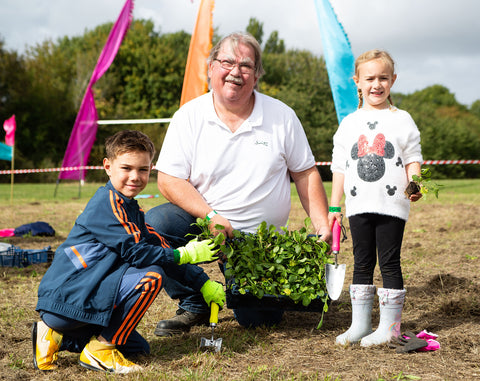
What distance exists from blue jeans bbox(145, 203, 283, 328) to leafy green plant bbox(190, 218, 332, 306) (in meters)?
0.30

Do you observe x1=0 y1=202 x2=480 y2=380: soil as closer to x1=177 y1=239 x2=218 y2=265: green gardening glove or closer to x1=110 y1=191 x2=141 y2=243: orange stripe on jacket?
x1=177 y1=239 x2=218 y2=265: green gardening glove

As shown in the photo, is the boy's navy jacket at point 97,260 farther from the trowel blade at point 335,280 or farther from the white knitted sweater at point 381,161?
the white knitted sweater at point 381,161

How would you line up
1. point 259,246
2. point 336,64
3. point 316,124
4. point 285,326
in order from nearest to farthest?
point 259,246 < point 285,326 < point 336,64 < point 316,124

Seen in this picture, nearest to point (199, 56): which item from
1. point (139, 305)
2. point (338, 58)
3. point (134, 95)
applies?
point (338, 58)

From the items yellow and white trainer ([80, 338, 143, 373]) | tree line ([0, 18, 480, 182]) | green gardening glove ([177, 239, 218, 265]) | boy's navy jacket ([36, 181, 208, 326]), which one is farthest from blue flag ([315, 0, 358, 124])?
tree line ([0, 18, 480, 182])

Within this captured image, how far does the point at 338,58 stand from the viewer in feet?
27.4

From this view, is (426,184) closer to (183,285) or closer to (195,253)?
(195,253)

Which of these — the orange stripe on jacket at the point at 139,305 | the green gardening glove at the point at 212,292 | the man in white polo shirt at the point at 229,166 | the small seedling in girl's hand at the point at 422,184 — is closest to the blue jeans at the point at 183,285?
the man in white polo shirt at the point at 229,166

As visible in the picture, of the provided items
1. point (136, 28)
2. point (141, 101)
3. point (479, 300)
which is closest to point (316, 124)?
point (141, 101)

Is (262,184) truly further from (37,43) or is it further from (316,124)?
(37,43)

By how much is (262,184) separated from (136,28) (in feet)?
132

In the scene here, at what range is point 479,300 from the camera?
356 cm

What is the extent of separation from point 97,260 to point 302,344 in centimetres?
120

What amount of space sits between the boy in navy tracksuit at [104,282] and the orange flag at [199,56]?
6441mm
